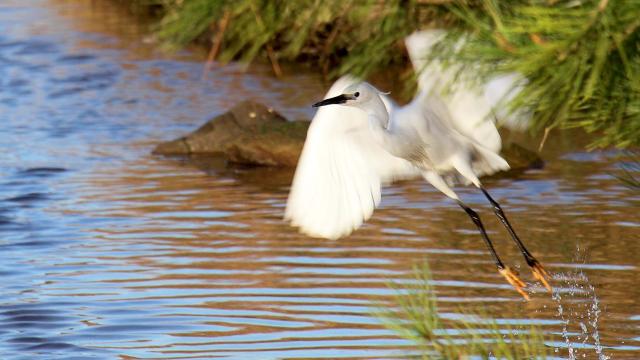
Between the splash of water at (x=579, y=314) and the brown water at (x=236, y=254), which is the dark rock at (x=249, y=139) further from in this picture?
the splash of water at (x=579, y=314)

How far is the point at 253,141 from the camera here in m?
11.5

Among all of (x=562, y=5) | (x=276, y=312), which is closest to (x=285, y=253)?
(x=276, y=312)

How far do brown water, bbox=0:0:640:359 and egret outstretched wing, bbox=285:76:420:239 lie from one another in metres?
0.94

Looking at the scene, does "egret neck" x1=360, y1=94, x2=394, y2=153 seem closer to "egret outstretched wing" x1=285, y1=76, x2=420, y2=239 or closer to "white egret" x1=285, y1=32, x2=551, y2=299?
"white egret" x1=285, y1=32, x2=551, y2=299

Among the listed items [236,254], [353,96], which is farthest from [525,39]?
[236,254]

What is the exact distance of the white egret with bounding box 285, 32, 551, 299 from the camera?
5.38 metres

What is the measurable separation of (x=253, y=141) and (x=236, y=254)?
10.5ft

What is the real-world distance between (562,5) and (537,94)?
0.18 meters

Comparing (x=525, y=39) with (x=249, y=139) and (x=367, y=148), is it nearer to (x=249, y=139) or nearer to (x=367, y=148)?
(x=367, y=148)

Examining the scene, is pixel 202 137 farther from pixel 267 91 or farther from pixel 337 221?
pixel 337 221

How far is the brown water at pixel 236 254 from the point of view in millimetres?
6648

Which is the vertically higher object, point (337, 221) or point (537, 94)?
point (537, 94)

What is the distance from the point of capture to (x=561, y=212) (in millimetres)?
9406

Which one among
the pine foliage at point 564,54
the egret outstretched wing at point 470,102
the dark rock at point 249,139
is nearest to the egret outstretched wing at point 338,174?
the egret outstretched wing at point 470,102
